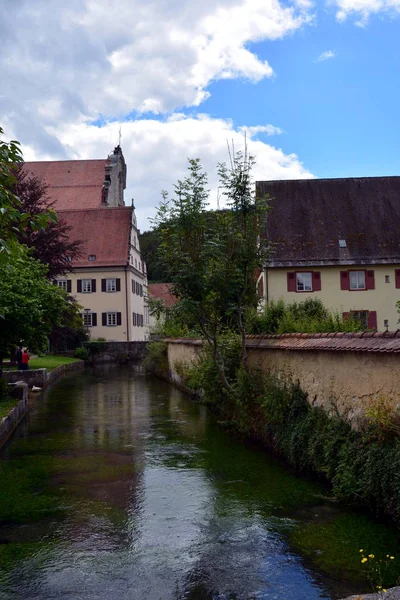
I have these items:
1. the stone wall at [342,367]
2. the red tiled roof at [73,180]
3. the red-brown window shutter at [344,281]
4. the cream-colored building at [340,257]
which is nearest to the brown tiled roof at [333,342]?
the stone wall at [342,367]

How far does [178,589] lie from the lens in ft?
19.3

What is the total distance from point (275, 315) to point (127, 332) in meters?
40.5

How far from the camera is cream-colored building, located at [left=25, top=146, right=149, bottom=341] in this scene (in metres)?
55.0

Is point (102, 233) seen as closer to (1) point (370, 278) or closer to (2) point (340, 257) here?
(2) point (340, 257)

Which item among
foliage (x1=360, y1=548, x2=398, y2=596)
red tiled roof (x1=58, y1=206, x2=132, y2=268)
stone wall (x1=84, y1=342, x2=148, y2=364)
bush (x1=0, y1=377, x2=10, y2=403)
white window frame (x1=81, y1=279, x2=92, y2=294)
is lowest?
foliage (x1=360, y1=548, x2=398, y2=596)

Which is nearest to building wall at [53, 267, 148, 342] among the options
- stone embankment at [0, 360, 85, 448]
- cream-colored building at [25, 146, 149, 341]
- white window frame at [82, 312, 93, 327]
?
cream-colored building at [25, 146, 149, 341]

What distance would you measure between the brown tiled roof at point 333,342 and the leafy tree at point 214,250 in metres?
1.27

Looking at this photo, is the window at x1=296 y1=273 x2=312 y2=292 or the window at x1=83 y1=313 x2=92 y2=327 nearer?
the window at x1=296 y1=273 x2=312 y2=292

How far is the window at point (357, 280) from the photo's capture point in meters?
34.7

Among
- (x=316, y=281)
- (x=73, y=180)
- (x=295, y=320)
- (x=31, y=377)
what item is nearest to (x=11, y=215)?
(x=295, y=320)

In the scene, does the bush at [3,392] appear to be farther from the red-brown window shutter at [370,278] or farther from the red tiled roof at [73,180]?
the red tiled roof at [73,180]

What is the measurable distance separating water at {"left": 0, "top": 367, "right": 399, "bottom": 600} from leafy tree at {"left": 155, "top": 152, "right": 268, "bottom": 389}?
3275 mm

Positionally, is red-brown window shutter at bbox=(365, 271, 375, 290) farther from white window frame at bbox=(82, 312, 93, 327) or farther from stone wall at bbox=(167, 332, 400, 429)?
white window frame at bbox=(82, 312, 93, 327)

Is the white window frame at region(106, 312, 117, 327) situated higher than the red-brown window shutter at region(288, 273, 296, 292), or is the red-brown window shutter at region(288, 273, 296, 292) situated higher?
the red-brown window shutter at region(288, 273, 296, 292)
